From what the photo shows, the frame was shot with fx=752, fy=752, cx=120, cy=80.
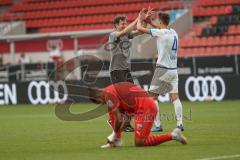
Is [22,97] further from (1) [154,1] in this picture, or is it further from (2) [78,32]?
(1) [154,1]

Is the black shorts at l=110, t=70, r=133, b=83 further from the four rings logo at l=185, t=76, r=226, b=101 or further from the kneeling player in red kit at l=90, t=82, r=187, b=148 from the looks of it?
the four rings logo at l=185, t=76, r=226, b=101

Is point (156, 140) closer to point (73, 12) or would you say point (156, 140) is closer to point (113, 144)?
point (113, 144)

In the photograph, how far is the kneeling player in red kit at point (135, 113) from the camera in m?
12.3

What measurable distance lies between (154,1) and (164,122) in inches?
748

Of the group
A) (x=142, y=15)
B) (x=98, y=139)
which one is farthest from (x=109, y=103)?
(x=142, y=15)

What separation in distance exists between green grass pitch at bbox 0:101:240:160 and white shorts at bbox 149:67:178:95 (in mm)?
956

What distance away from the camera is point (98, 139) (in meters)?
14.2

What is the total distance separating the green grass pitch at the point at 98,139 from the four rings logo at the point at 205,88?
4.78 meters

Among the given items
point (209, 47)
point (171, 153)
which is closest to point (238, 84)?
point (209, 47)

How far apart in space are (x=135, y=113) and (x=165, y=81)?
2.39 meters

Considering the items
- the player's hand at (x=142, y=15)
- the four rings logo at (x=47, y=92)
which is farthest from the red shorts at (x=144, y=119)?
the four rings logo at (x=47, y=92)

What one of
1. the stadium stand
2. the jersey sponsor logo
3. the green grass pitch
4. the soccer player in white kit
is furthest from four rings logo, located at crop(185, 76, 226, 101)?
the jersey sponsor logo

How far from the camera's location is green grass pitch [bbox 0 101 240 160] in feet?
37.1

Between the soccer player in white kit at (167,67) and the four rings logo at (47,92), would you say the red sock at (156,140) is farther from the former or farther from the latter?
the four rings logo at (47,92)
